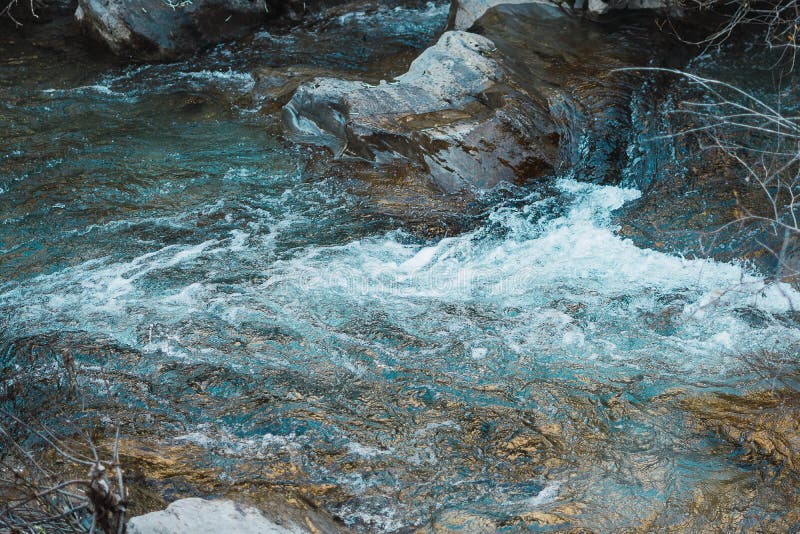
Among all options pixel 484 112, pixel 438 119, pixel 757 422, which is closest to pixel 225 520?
pixel 757 422

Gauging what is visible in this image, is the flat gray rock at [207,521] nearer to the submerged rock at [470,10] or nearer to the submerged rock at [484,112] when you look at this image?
the submerged rock at [484,112]

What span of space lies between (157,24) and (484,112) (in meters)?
4.63

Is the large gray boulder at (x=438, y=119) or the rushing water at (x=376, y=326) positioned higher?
the large gray boulder at (x=438, y=119)

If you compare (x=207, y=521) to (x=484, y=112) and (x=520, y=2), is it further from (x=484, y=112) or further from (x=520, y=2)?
(x=520, y=2)

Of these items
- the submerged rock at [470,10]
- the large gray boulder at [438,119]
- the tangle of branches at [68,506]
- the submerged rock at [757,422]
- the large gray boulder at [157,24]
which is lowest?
the submerged rock at [757,422]

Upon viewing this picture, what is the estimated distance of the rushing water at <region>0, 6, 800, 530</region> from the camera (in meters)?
3.54

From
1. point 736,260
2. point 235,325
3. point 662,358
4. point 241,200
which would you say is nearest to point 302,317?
point 235,325

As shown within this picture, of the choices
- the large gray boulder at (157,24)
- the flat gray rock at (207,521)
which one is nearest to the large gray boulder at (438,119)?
the large gray boulder at (157,24)

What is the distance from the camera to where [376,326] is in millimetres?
4637

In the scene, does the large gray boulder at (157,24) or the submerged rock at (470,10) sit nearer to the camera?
the submerged rock at (470,10)

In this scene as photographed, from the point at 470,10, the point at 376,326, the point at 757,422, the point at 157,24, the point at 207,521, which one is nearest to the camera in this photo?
the point at 207,521

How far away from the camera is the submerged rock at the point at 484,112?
6.15 m

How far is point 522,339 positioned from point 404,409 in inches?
38.5

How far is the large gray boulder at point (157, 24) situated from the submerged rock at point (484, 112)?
2635 millimetres
